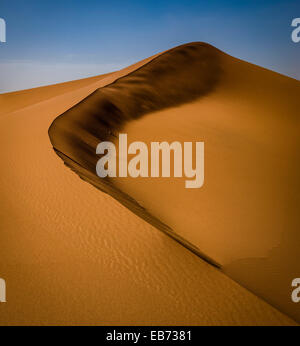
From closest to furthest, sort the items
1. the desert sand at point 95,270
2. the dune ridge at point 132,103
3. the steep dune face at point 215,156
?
the desert sand at point 95,270 → the steep dune face at point 215,156 → the dune ridge at point 132,103

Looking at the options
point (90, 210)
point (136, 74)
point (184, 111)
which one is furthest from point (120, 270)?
point (136, 74)

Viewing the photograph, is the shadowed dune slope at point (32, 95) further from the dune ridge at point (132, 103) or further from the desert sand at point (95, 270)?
the desert sand at point (95, 270)

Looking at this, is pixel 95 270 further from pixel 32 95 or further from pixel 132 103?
pixel 32 95

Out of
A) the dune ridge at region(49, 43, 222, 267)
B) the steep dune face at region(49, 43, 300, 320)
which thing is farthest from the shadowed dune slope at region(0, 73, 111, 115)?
the steep dune face at region(49, 43, 300, 320)

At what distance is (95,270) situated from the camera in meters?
4.18

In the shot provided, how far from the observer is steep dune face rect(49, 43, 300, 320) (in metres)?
5.97

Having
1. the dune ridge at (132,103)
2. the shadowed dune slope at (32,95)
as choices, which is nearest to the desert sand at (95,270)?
the dune ridge at (132,103)

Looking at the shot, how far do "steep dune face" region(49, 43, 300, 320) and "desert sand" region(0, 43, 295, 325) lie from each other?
2.25 ft

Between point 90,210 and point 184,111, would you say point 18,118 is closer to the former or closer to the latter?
point 90,210

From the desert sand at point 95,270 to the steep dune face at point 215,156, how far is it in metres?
0.69

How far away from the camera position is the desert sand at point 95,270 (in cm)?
369

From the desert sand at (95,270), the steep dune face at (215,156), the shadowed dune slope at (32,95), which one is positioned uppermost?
the shadowed dune slope at (32,95)

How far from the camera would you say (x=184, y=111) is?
51.5ft

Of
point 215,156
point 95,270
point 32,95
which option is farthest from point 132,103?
point 32,95
